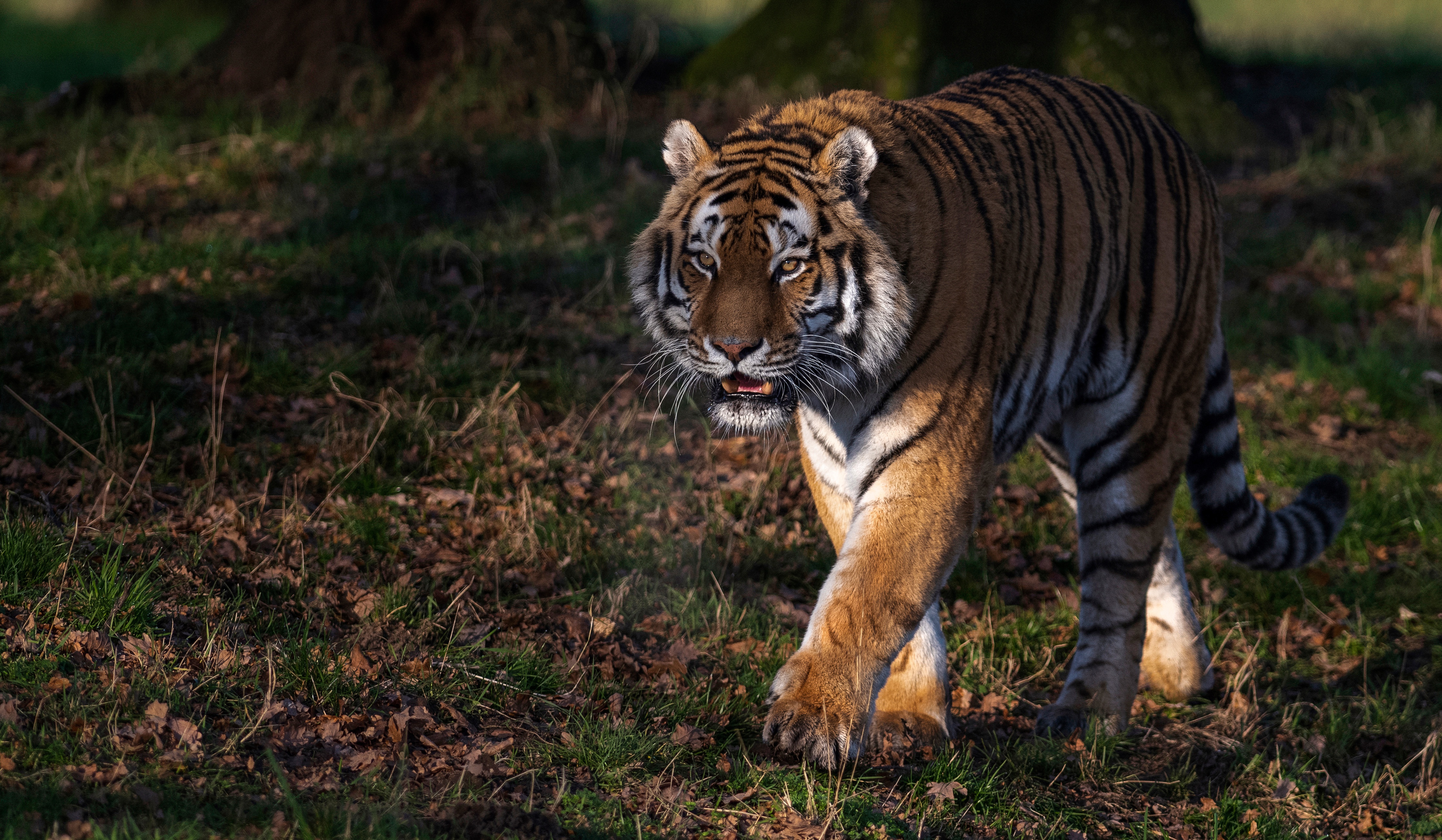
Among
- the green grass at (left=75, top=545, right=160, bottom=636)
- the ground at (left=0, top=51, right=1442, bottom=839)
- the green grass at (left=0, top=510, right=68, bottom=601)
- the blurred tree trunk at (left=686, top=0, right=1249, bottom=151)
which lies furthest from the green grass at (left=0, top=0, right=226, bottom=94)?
the green grass at (left=75, top=545, right=160, bottom=636)

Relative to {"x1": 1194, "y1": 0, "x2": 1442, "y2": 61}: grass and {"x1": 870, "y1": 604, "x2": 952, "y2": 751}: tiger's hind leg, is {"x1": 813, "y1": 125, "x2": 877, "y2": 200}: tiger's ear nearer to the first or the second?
{"x1": 870, "y1": 604, "x2": 952, "y2": 751}: tiger's hind leg

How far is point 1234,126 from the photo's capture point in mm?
9398

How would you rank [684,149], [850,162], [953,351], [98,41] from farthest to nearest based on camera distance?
[98,41] → [684,149] → [953,351] → [850,162]

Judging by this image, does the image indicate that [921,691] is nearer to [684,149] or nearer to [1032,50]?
[684,149]

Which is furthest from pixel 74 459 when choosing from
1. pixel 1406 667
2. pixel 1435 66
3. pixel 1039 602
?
pixel 1435 66

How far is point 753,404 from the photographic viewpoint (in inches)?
144

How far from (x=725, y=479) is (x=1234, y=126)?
581 centimetres

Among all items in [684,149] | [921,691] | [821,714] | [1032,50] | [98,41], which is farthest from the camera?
[98,41]

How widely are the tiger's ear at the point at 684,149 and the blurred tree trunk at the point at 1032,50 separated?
5481 millimetres

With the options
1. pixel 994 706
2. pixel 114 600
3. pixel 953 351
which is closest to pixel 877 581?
pixel 953 351

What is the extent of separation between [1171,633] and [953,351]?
1.80 m

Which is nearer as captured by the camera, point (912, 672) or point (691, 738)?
point (691, 738)

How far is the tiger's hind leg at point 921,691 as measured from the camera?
13.0 ft

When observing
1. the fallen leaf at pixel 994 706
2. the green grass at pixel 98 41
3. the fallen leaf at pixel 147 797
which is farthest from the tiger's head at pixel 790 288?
the green grass at pixel 98 41
